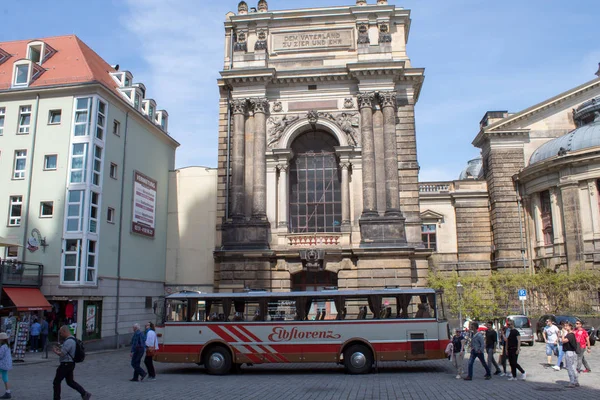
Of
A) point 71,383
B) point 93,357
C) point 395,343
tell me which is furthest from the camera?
point 93,357

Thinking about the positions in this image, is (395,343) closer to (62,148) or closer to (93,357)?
(93,357)

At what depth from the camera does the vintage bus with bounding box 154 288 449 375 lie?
19.8m

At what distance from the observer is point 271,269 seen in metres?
32.2

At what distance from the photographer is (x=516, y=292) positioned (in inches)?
1516

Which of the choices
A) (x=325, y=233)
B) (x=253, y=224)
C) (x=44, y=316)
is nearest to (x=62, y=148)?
(x=44, y=316)

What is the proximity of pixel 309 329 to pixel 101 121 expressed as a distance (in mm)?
18839

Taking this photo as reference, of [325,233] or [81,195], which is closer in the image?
[81,195]

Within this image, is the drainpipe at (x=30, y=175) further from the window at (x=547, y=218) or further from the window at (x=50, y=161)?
the window at (x=547, y=218)

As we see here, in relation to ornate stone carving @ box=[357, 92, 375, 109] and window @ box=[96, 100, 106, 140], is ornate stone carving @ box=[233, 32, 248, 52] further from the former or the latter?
window @ box=[96, 100, 106, 140]

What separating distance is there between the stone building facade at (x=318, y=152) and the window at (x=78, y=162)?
797cm

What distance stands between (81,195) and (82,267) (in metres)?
3.89

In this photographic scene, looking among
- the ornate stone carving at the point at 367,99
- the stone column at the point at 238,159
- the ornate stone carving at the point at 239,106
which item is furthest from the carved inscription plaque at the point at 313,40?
the stone column at the point at 238,159

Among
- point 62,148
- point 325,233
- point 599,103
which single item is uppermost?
point 599,103

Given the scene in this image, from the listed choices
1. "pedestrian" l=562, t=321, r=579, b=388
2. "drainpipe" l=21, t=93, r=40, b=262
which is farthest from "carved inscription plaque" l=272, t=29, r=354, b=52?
"pedestrian" l=562, t=321, r=579, b=388
